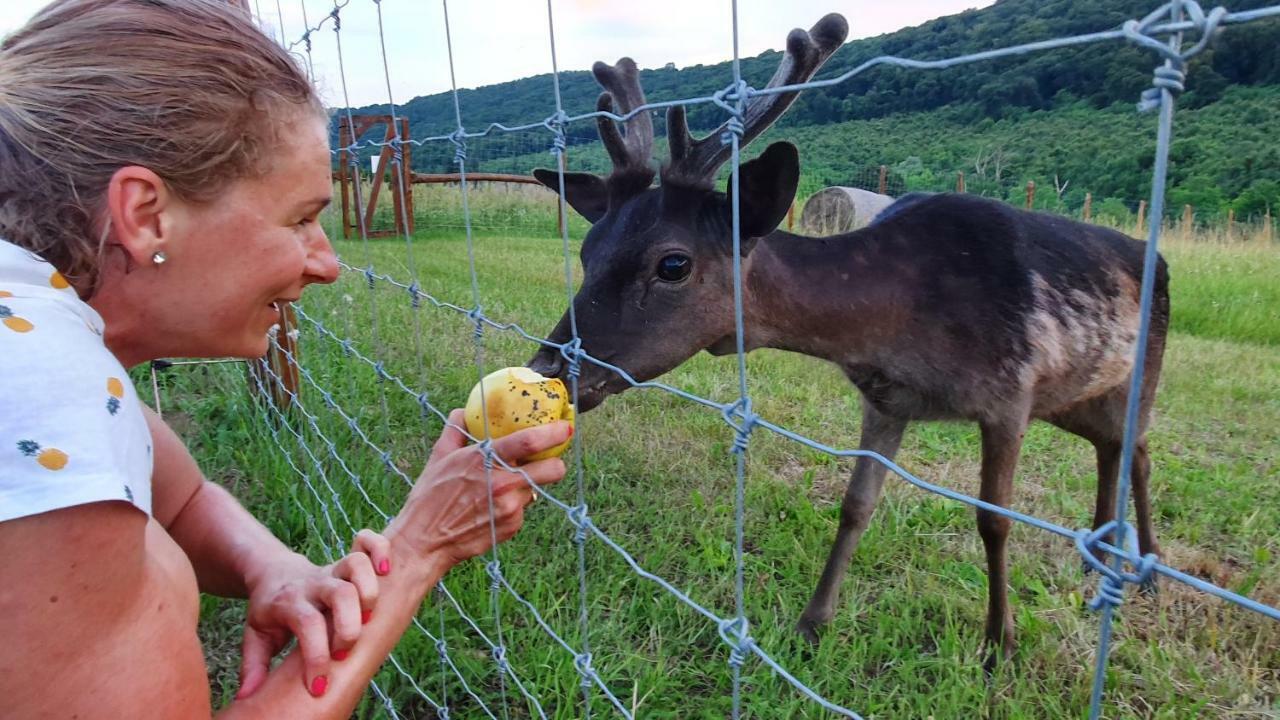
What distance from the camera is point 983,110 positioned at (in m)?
2.33

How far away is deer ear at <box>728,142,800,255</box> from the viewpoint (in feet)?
7.70

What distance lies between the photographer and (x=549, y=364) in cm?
252

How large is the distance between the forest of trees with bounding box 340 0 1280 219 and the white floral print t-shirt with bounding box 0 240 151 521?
952mm

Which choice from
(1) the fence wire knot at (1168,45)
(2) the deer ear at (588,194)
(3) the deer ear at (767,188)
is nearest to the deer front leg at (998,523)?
(3) the deer ear at (767,188)

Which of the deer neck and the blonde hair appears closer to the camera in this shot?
the blonde hair

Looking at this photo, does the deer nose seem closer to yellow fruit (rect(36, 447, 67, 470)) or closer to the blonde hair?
the blonde hair

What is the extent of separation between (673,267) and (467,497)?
1.13 meters

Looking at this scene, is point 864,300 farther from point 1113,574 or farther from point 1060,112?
point 1113,574

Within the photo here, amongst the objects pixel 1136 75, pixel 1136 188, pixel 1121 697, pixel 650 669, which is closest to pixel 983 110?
pixel 1136 188

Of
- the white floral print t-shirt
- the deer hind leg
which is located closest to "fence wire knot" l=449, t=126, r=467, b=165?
the white floral print t-shirt

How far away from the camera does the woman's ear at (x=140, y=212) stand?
1154 mm

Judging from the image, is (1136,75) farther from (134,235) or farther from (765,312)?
(765,312)

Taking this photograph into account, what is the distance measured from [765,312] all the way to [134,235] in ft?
6.25

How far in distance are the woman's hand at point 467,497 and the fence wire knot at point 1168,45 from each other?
3.90 ft
